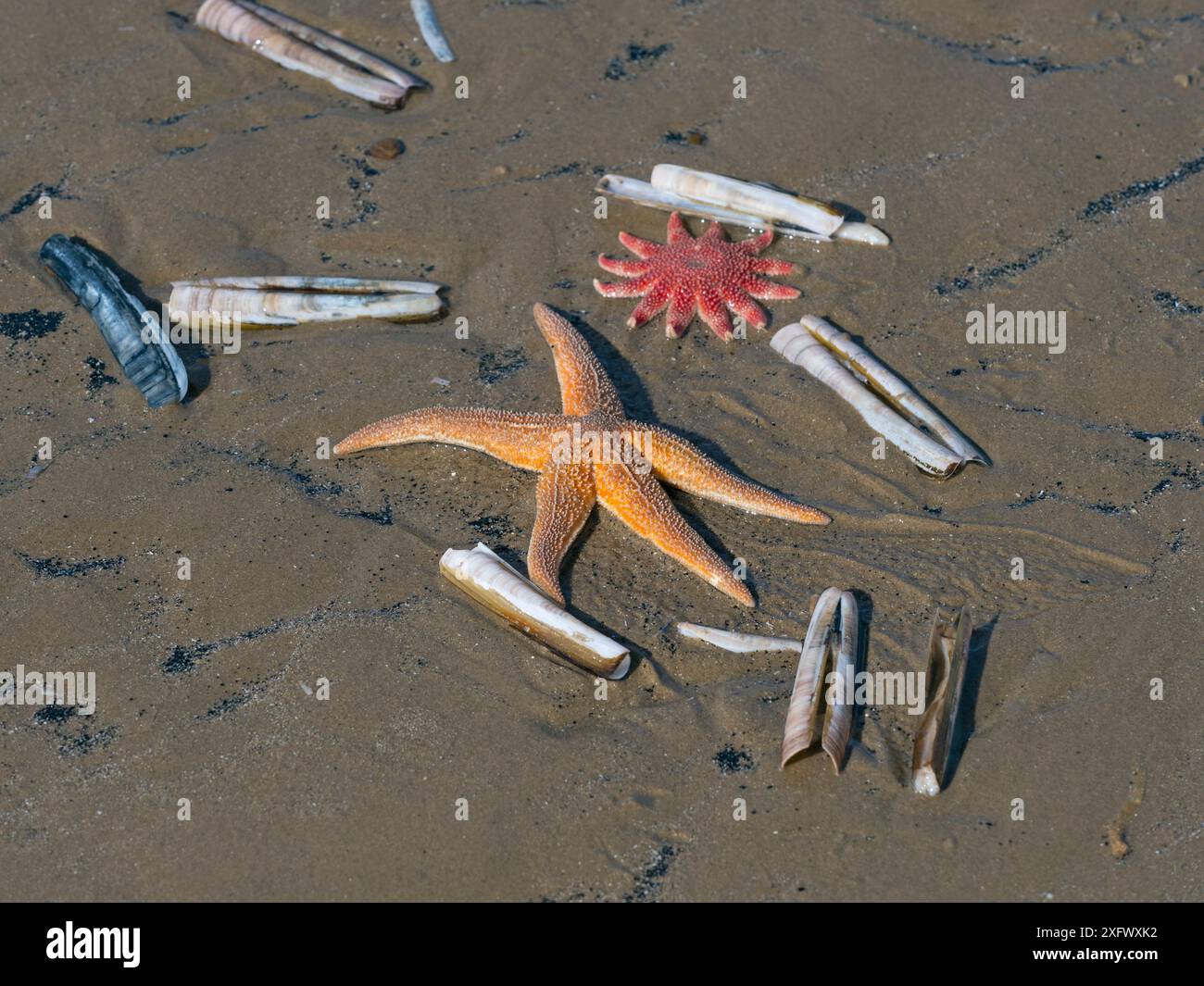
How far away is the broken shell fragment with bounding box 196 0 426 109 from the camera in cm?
991

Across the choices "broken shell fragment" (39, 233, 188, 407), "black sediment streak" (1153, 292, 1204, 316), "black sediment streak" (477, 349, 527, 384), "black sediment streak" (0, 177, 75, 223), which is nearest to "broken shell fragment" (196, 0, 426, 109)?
"black sediment streak" (0, 177, 75, 223)

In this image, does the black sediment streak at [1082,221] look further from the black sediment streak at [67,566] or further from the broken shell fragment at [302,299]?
the black sediment streak at [67,566]

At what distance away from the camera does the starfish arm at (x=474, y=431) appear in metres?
7.19

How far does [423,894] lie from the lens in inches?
217

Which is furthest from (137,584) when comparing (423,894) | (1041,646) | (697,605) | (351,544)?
(1041,646)

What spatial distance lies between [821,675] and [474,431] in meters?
2.59

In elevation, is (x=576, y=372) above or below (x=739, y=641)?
above

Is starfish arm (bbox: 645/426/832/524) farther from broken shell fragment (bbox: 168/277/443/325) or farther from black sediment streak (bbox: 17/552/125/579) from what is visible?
black sediment streak (bbox: 17/552/125/579)

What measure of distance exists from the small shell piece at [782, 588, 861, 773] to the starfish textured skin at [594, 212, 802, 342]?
A: 8.10 feet

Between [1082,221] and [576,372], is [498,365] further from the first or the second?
[1082,221]

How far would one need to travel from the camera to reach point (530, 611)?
20.9ft

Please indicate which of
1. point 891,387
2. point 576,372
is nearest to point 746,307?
point 891,387

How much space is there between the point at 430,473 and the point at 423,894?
2778mm

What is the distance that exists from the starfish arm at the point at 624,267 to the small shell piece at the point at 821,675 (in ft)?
10.0
